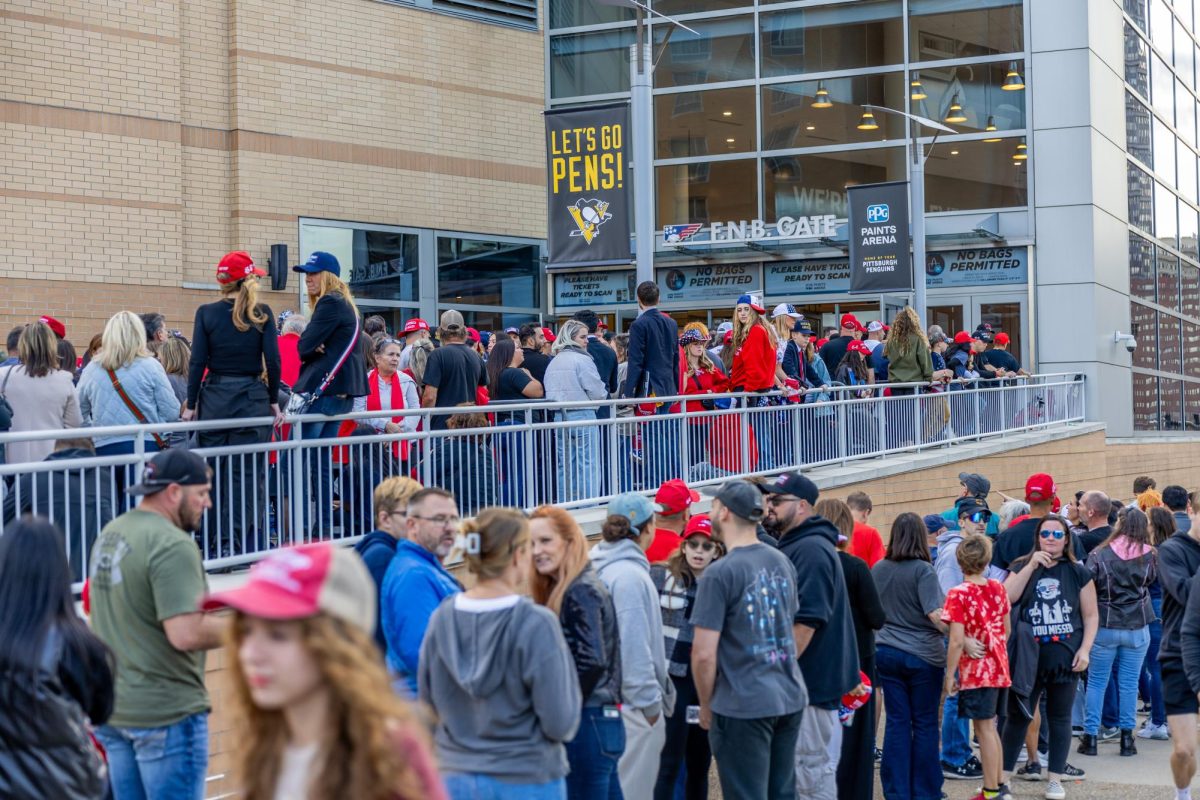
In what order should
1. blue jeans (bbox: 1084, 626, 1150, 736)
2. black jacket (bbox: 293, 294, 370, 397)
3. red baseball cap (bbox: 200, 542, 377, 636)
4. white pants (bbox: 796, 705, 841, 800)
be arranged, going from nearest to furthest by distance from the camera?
red baseball cap (bbox: 200, 542, 377, 636), white pants (bbox: 796, 705, 841, 800), black jacket (bbox: 293, 294, 370, 397), blue jeans (bbox: 1084, 626, 1150, 736)

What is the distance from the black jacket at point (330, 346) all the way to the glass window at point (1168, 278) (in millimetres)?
26488

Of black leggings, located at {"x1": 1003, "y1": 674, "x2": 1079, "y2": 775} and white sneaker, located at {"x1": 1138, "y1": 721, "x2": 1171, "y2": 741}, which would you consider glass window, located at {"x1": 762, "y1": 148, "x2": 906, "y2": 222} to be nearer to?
white sneaker, located at {"x1": 1138, "y1": 721, "x2": 1171, "y2": 741}

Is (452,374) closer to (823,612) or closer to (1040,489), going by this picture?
(823,612)

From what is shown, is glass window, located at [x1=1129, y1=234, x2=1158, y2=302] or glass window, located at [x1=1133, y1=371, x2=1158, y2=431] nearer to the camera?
glass window, located at [x1=1129, y1=234, x2=1158, y2=302]

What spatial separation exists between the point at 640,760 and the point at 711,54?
23650 millimetres

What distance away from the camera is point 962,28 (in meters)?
27.7

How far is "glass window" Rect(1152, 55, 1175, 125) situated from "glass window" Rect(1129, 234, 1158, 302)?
3737 millimetres

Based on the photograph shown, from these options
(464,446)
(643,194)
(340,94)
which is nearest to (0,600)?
(464,446)

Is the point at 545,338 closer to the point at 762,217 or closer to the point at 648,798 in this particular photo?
the point at 648,798

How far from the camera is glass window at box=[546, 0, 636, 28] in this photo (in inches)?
1137

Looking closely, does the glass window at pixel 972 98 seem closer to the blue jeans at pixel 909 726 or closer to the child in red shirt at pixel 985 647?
the child in red shirt at pixel 985 647

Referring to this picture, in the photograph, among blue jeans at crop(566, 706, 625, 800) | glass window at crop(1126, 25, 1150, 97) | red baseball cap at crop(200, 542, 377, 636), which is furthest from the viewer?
glass window at crop(1126, 25, 1150, 97)

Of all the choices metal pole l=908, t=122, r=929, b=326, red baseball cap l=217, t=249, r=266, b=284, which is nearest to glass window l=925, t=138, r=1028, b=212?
metal pole l=908, t=122, r=929, b=326

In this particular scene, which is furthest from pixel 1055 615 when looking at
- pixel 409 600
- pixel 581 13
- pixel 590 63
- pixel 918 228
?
pixel 581 13
